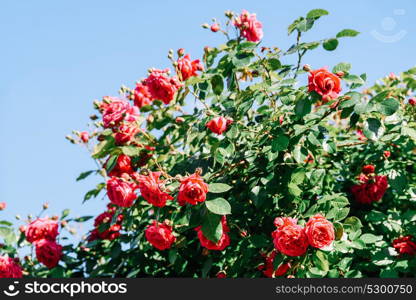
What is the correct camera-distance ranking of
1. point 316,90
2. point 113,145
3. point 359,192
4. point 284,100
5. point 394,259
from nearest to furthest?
point 316,90 → point 284,100 → point 394,259 → point 113,145 → point 359,192

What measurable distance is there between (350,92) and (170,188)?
3.19 ft

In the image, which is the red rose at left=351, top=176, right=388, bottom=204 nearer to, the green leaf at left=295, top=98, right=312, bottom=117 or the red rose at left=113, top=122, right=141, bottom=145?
the green leaf at left=295, top=98, right=312, bottom=117

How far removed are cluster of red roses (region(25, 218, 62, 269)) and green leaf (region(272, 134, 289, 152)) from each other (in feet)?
5.58

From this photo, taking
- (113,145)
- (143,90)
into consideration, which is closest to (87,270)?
(113,145)

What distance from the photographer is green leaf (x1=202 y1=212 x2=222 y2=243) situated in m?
2.22

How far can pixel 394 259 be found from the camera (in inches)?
104

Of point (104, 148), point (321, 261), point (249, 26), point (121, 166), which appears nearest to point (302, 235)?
point (321, 261)

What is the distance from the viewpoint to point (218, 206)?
2.19 m

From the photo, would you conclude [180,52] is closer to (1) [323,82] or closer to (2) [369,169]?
(1) [323,82]

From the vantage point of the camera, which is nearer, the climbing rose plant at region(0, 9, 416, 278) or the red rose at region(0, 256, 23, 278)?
the climbing rose plant at region(0, 9, 416, 278)

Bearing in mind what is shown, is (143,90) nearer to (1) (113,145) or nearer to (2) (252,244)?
(1) (113,145)

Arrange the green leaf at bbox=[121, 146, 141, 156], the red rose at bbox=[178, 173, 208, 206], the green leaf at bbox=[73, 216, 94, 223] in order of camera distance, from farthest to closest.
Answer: the green leaf at bbox=[73, 216, 94, 223] < the green leaf at bbox=[121, 146, 141, 156] < the red rose at bbox=[178, 173, 208, 206]

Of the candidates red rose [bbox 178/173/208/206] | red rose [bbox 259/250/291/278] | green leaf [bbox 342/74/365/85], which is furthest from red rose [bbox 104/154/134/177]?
green leaf [bbox 342/74/365/85]

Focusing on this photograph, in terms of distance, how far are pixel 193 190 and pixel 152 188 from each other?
9.0 inches
